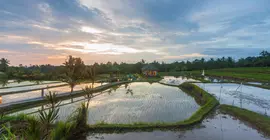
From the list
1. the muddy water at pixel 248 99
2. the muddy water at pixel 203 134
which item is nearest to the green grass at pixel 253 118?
the muddy water at pixel 203 134

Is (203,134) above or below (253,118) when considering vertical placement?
below

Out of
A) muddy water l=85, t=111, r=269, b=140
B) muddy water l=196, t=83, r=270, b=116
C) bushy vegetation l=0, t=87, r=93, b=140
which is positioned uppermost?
bushy vegetation l=0, t=87, r=93, b=140

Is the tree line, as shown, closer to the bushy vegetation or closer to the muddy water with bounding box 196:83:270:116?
the bushy vegetation

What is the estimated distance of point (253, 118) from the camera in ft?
23.7

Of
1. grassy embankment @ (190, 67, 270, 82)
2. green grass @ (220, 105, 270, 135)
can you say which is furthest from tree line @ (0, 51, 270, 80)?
grassy embankment @ (190, 67, 270, 82)

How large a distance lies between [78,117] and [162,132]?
361 centimetres

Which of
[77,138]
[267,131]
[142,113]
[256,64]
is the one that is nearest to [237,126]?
[267,131]

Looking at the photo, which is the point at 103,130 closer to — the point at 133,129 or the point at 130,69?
the point at 133,129

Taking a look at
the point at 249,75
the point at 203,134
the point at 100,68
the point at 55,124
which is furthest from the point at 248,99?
the point at 100,68

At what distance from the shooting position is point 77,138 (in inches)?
216

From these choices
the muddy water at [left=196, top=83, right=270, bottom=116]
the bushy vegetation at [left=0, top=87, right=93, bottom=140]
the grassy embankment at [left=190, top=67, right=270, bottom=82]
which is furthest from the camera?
the grassy embankment at [left=190, top=67, right=270, bottom=82]

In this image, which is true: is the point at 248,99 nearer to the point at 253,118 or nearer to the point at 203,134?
the point at 253,118

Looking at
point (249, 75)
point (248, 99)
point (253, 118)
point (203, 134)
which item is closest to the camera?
point (203, 134)

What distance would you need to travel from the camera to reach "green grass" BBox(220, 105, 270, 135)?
6.30 metres
